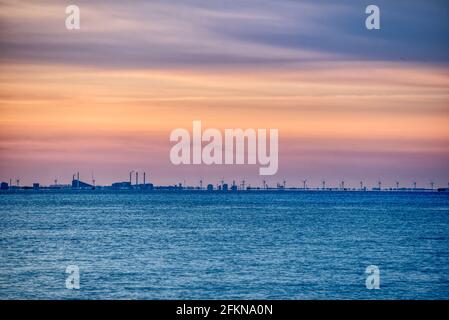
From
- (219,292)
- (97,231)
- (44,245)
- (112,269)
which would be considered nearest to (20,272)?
(112,269)

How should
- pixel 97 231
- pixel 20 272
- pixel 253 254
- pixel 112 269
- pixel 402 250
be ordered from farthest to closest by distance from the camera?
pixel 97 231, pixel 402 250, pixel 253 254, pixel 112 269, pixel 20 272

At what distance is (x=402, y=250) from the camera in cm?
6494

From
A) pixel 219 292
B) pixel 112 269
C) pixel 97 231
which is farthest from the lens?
pixel 97 231

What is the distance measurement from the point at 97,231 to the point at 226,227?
41.4 feet

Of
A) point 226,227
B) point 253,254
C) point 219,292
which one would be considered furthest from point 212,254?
point 226,227
